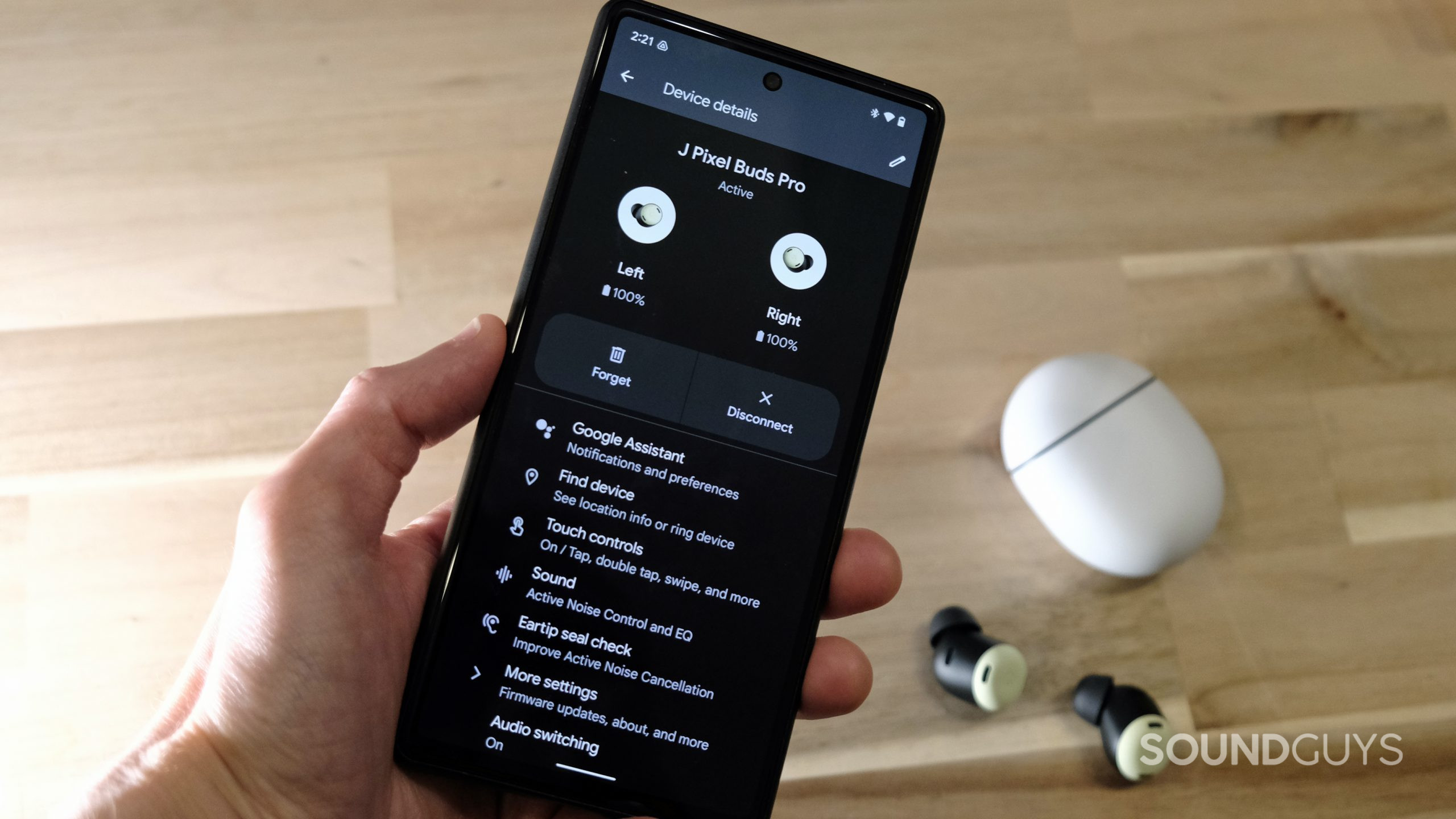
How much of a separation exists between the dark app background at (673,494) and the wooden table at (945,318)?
0.17m

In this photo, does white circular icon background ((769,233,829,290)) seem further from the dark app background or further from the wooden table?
the wooden table

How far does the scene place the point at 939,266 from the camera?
0.67m

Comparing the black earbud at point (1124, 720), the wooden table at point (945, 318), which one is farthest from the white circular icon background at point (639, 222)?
the black earbud at point (1124, 720)

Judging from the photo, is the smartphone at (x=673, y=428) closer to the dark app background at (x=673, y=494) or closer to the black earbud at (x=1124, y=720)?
the dark app background at (x=673, y=494)

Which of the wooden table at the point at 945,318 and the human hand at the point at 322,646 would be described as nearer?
the human hand at the point at 322,646

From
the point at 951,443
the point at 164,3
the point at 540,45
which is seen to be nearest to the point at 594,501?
the point at 951,443

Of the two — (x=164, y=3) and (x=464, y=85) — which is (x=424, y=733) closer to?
(x=464, y=85)

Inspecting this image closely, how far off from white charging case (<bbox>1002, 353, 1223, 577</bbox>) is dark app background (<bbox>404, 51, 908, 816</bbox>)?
0.59ft

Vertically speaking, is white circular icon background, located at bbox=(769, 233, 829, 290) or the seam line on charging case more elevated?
white circular icon background, located at bbox=(769, 233, 829, 290)

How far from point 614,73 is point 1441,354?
1.98 ft

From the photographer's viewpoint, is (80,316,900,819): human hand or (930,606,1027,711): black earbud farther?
(930,606,1027,711): black earbud

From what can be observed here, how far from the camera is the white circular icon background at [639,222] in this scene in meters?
0.45

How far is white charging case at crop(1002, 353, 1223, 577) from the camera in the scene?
57 centimetres

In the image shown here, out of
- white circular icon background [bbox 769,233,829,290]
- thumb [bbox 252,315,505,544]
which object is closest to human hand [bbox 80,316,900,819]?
thumb [bbox 252,315,505,544]
